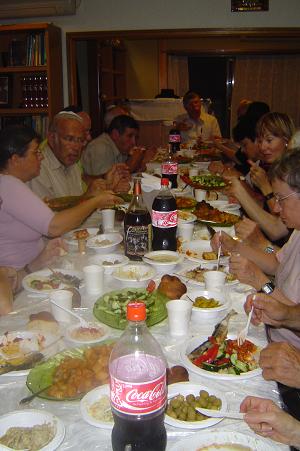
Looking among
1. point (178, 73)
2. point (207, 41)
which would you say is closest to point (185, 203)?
point (207, 41)

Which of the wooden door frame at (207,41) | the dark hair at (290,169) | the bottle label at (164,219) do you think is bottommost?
the bottle label at (164,219)

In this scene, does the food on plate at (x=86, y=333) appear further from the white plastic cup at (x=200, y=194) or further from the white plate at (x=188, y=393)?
the white plastic cup at (x=200, y=194)

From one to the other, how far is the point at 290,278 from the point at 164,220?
60cm

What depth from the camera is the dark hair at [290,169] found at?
170 centimetres

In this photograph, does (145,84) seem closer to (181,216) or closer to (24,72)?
(24,72)

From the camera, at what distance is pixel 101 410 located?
1.05 metres

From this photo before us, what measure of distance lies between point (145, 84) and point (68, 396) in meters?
8.39

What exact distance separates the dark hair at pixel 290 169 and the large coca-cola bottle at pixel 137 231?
64 cm

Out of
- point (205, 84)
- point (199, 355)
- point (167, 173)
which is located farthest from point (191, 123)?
point (199, 355)

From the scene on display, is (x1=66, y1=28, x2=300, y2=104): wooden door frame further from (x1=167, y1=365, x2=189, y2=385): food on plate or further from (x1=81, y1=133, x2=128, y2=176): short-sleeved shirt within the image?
(x1=167, y1=365, x2=189, y2=385): food on plate

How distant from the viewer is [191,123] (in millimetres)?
7453

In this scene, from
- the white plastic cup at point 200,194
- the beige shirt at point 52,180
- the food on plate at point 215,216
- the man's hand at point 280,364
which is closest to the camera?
the man's hand at point 280,364

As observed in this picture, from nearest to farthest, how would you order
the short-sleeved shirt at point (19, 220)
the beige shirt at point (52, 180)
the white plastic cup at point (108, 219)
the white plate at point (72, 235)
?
the short-sleeved shirt at point (19, 220)
the white plate at point (72, 235)
the white plastic cup at point (108, 219)
the beige shirt at point (52, 180)

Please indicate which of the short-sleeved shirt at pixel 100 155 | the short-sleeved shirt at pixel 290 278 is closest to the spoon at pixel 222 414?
the short-sleeved shirt at pixel 290 278
